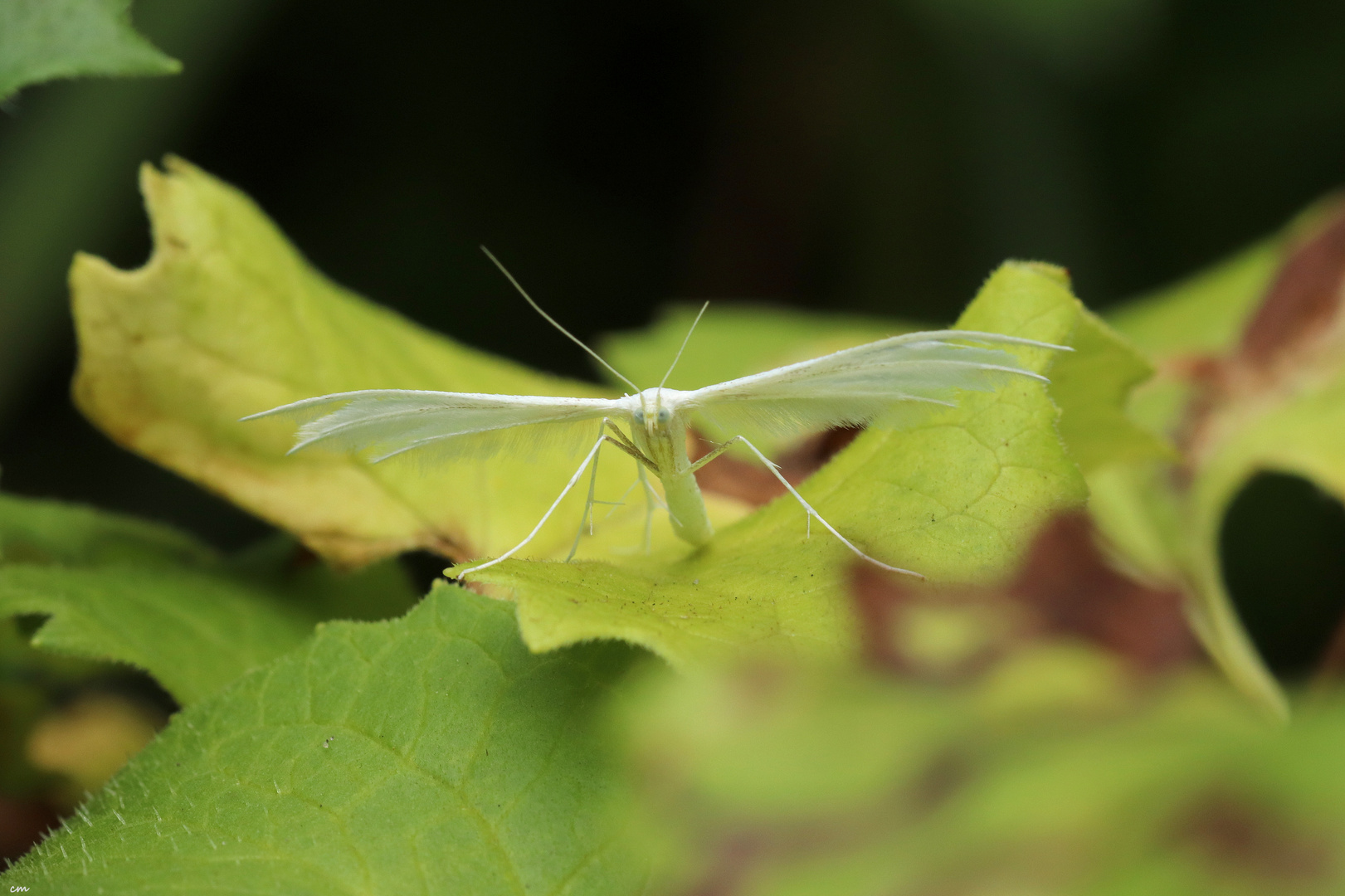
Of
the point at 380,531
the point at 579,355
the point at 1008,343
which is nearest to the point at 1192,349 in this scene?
the point at 1008,343

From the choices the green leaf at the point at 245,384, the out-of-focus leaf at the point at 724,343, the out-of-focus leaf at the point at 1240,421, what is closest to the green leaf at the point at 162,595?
the green leaf at the point at 245,384

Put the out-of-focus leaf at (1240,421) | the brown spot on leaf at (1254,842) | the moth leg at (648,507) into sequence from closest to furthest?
1. the brown spot on leaf at (1254,842)
2. the moth leg at (648,507)
3. the out-of-focus leaf at (1240,421)

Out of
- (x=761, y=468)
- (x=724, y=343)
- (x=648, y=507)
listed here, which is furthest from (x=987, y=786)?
(x=724, y=343)

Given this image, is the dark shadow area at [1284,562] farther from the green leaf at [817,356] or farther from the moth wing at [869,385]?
the moth wing at [869,385]

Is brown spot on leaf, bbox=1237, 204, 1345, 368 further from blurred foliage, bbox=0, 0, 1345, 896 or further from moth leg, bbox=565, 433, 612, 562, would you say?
moth leg, bbox=565, 433, 612, 562

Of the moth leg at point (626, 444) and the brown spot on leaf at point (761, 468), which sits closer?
the moth leg at point (626, 444)

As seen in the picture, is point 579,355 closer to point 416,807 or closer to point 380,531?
point 380,531

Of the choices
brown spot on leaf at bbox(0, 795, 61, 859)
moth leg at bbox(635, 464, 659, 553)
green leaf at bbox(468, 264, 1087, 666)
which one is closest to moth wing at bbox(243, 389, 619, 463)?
moth leg at bbox(635, 464, 659, 553)
